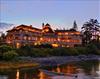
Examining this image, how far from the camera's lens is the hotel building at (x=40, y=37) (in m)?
115

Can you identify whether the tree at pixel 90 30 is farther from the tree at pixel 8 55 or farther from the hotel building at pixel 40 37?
the tree at pixel 8 55

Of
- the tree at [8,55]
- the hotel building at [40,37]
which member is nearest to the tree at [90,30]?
the hotel building at [40,37]

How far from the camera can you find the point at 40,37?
12662cm

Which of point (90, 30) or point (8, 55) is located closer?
point (8, 55)

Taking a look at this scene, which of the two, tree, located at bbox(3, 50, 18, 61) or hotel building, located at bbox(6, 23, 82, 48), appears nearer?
tree, located at bbox(3, 50, 18, 61)

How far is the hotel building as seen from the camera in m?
115

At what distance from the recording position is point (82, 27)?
495 feet

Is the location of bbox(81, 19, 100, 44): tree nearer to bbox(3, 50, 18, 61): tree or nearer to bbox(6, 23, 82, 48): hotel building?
bbox(6, 23, 82, 48): hotel building

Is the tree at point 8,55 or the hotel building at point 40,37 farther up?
the hotel building at point 40,37

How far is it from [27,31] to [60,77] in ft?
227

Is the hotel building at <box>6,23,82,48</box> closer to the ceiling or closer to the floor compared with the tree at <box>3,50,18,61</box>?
closer to the ceiling

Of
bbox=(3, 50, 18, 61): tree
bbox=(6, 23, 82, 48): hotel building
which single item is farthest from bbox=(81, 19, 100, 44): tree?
bbox=(3, 50, 18, 61): tree

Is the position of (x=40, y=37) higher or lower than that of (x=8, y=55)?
higher

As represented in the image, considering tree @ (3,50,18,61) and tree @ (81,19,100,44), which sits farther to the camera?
tree @ (81,19,100,44)
